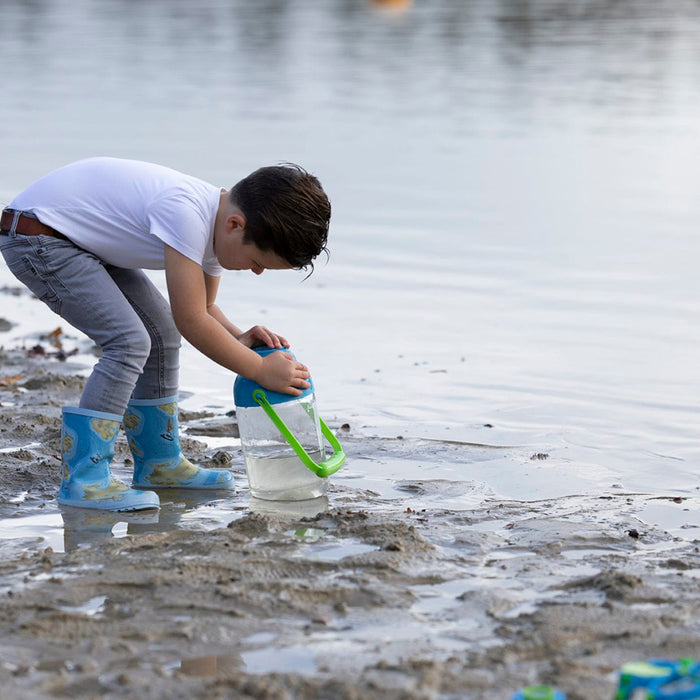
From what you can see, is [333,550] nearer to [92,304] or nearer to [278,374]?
[278,374]

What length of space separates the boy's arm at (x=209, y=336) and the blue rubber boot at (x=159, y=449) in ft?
1.71

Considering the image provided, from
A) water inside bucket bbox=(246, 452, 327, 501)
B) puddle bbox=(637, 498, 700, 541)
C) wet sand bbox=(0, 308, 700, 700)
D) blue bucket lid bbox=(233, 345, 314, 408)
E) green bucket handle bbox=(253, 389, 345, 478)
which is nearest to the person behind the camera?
wet sand bbox=(0, 308, 700, 700)

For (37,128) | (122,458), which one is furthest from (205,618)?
(37,128)

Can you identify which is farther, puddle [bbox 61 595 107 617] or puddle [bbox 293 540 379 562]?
puddle [bbox 293 540 379 562]

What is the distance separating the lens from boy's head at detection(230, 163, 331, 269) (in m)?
3.87

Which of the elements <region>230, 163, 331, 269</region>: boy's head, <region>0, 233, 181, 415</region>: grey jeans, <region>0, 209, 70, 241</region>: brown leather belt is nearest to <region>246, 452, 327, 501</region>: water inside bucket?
<region>0, 233, 181, 415</region>: grey jeans

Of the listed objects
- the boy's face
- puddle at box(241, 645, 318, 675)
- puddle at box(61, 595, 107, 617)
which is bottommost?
puddle at box(61, 595, 107, 617)

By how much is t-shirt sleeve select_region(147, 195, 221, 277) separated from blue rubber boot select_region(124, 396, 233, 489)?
771mm

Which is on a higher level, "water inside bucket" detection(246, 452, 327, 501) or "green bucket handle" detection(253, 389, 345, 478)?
"green bucket handle" detection(253, 389, 345, 478)

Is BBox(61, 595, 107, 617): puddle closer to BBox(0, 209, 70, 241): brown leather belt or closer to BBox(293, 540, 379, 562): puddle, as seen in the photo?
BBox(293, 540, 379, 562): puddle

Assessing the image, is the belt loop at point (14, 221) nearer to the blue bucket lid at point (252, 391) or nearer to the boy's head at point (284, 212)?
the boy's head at point (284, 212)

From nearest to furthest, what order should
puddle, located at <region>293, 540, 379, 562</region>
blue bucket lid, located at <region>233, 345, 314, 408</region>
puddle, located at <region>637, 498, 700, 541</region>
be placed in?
puddle, located at <region>293, 540, 379, 562</region> → puddle, located at <region>637, 498, 700, 541</region> → blue bucket lid, located at <region>233, 345, 314, 408</region>

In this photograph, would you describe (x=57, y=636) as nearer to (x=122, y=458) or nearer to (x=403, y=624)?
(x=403, y=624)

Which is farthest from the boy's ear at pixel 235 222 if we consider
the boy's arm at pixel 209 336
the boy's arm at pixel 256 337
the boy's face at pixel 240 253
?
the boy's arm at pixel 256 337
